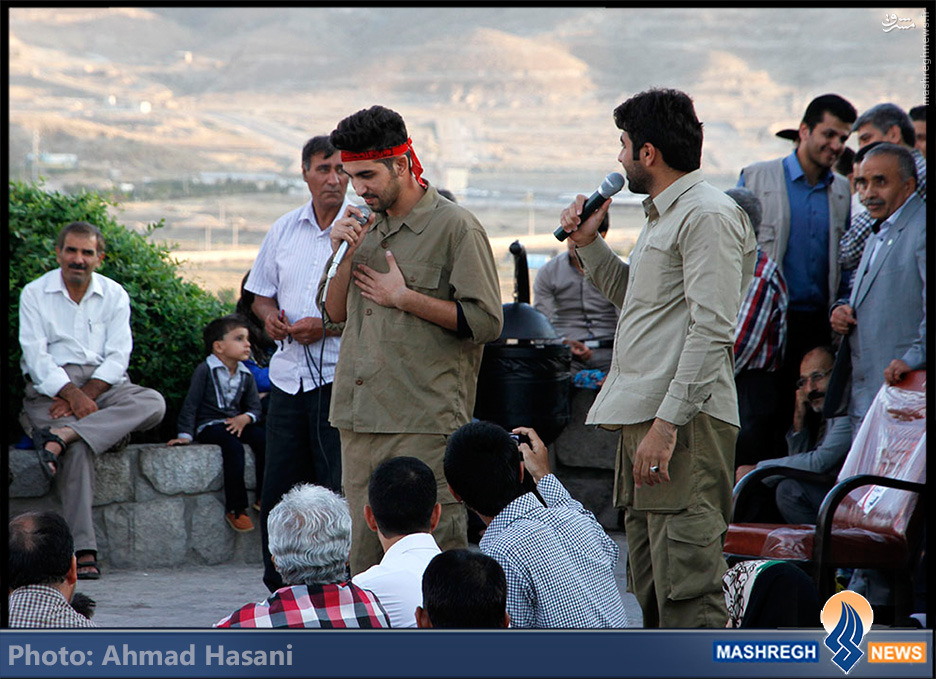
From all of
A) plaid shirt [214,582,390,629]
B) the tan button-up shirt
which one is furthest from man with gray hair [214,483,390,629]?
the tan button-up shirt

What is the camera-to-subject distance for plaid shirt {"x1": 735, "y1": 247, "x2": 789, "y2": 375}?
5.34 m

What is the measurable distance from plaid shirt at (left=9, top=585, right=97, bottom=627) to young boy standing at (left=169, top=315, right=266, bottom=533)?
9.19 ft

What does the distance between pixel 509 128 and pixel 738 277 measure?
61.0 ft

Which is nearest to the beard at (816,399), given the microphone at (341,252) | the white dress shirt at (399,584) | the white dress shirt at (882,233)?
the white dress shirt at (882,233)

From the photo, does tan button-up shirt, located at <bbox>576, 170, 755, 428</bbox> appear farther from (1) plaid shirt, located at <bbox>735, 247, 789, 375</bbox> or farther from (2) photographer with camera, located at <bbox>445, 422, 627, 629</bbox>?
(1) plaid shirt, located at <bbox>735, 247, 789, 375</bbox>

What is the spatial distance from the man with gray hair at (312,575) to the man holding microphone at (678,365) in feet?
2.95

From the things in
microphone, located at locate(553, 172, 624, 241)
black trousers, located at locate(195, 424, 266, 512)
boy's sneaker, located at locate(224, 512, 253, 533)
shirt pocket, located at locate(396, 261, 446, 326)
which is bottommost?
boy's sneaker, located at locate(224, 512, 253, 533)

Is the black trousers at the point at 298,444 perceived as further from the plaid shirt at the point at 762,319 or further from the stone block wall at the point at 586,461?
the stone block wall at the point at 586,461

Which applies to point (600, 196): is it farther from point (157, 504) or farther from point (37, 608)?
point (157, 504)

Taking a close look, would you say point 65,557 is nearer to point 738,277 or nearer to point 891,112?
point 738,277

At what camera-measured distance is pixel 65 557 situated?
2.97 meters

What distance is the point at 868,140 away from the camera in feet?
19.1

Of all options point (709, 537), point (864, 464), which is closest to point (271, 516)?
point (709, 537)

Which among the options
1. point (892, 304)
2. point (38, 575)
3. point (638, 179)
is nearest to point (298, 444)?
point (38, 575)
